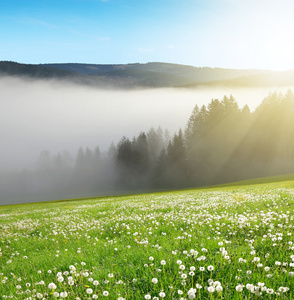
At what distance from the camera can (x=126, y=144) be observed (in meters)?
110

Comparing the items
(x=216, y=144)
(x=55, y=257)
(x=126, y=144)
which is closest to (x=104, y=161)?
(x=126, y=144)

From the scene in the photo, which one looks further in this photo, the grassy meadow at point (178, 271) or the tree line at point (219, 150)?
the tree line at point (219, 150)

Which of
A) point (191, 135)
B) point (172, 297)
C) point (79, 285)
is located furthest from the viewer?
point (191, 135)

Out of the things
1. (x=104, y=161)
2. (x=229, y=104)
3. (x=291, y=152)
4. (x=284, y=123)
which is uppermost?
(x=229, y=104)

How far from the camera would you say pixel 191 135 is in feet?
290

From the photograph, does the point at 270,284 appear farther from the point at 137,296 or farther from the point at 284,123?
the point at 284,123

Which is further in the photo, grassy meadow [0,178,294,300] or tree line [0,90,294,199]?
tree line [0,90,294,199]

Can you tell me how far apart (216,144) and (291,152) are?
22.5 meters

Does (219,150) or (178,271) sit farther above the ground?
(178,271)

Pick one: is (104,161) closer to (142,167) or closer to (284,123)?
(142,167)

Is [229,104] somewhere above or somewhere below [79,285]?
above

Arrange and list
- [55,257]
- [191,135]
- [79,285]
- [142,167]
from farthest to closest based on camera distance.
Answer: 1. [142,167]
2. [191,135]
3. [55,257]
4. [79,285]

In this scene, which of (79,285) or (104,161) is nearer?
(79,285)

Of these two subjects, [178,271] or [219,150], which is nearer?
[178,271]
